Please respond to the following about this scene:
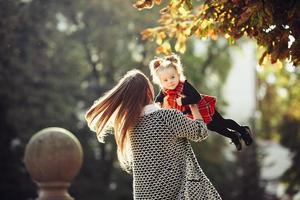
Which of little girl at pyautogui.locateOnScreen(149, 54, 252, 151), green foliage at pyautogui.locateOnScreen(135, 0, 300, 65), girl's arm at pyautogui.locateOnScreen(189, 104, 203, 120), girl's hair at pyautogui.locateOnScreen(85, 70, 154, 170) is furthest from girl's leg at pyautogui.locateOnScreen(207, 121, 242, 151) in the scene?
green foliage at pyautogui.locateOnScreen(135, 0, 300, 65)

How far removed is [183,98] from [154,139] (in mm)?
355

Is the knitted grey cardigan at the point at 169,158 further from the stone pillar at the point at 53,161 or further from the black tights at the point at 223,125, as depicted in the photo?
the stone pillar at the point at 53,161

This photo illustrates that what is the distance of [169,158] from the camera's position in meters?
5.34

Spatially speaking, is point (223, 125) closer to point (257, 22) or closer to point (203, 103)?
point (203, 103)

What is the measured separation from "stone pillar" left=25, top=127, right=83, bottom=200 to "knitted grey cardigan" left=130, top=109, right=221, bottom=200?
4.24 metres

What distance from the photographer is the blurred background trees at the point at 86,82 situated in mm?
23062

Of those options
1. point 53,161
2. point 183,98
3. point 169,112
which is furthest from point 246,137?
point 53,161

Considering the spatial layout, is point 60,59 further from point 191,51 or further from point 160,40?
point 160,40

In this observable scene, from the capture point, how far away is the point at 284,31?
234 inches

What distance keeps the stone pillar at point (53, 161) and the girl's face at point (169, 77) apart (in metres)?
4.30

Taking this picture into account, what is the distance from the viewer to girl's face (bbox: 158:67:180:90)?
5434mm

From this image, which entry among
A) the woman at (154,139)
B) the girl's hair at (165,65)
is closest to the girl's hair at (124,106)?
the woman at (154,139)

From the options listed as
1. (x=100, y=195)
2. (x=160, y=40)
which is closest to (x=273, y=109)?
(x=100, y=195)

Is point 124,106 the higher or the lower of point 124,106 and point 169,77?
the lower
